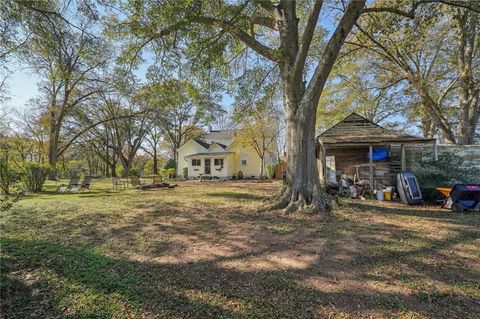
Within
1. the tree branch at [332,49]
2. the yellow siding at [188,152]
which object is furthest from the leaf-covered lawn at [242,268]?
the yellow siding at [188,152]

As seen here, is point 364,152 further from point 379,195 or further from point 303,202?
point 303,202

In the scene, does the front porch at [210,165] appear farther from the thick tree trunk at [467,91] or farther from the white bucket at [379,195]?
the thick tree trunk at [467,91]

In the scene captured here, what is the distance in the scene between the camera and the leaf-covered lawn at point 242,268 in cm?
255

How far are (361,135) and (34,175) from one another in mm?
16977

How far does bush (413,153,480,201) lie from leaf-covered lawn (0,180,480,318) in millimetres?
5135

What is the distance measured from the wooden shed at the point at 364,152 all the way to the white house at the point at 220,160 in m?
13.1

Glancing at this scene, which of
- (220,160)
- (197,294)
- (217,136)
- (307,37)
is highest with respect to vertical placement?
(217,136)

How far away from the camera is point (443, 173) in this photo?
1045 centimetres

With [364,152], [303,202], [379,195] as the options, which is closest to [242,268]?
[303,202]

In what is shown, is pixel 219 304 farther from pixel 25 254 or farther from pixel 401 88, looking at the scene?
pixel 401 88

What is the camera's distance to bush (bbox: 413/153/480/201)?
1010 cm

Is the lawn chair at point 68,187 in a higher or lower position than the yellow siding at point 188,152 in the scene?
lower

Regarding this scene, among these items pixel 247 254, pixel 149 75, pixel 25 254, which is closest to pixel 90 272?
pixel 25 254

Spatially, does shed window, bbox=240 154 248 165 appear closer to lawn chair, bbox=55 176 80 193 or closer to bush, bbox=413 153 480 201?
lawn chair, bbox=55 176 80 193
